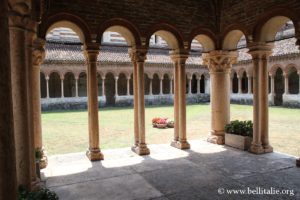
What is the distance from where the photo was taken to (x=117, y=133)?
12336 mm

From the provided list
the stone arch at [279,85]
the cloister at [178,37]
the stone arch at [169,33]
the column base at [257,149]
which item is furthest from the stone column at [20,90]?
the stone arch at [279,85]

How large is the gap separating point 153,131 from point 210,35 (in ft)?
19.0

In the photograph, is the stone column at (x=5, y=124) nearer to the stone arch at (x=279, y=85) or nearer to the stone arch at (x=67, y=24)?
the stone arch at (x=67, y=24)

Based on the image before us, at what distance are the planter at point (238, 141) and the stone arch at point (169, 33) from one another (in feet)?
10.9

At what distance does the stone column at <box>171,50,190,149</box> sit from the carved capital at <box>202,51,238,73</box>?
105 centimetres

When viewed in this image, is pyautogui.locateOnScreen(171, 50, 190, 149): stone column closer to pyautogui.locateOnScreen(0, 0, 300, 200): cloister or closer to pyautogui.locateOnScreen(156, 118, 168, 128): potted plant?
pyautogui.locateOnScreen(0, 0, 300, 200): cloister

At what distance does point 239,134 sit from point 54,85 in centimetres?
2420

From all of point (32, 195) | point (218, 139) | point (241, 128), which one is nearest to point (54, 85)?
point (218, 139)

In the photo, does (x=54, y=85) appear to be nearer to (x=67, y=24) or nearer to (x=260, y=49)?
(x=67, y=24)

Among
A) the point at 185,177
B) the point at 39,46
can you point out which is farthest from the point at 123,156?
the point at 39,46

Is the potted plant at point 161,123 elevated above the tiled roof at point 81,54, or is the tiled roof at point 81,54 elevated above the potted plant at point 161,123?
the tiled roof at point 81,54

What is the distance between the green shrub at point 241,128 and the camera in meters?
8.36

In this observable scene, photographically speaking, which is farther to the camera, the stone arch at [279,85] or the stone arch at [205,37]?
the stone arch at [279,85]

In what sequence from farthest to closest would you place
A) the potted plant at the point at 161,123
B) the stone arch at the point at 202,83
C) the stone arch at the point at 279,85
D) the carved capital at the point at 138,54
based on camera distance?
the stone arch at the point at 202,83 < the stone arch at the point at 279,85 < the potted plant at the point at 161,123 < the carved capital at the point at 138,54
